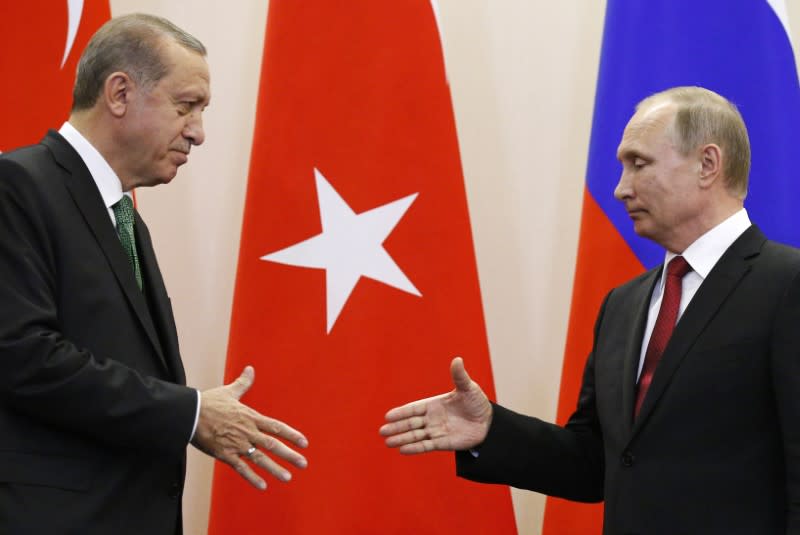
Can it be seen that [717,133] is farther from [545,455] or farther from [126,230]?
[126,230]

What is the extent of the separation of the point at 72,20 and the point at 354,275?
3.83 ft

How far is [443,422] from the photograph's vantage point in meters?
2.22

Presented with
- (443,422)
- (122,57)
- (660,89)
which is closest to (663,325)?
(443,422)

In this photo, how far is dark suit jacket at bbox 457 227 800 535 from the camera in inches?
74.2

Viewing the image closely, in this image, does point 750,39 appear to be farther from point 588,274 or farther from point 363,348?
point 363,348

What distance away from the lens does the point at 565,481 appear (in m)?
2.30

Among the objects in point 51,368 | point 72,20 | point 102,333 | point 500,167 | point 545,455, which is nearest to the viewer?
point 51,368

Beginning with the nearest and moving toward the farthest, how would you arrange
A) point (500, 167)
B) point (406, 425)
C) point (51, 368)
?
1. point (51, 368)
2. point (406, 425)
3. point (500, 167)

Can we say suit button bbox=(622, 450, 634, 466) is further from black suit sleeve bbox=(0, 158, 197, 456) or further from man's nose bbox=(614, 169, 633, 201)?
black suit sleeve bbox=(0, 158, 197, 456)

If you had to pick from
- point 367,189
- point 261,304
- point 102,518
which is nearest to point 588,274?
point 367,189

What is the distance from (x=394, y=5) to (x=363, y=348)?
1039mm

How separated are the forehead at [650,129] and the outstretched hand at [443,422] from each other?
641 mm

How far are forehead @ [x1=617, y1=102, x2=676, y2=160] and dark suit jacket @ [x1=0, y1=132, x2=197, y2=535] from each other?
114cm

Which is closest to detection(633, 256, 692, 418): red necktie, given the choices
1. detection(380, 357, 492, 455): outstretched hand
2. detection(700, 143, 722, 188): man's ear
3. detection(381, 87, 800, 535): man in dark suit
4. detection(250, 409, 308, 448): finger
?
detection(381, 87, 800, 535): man in dark suit
